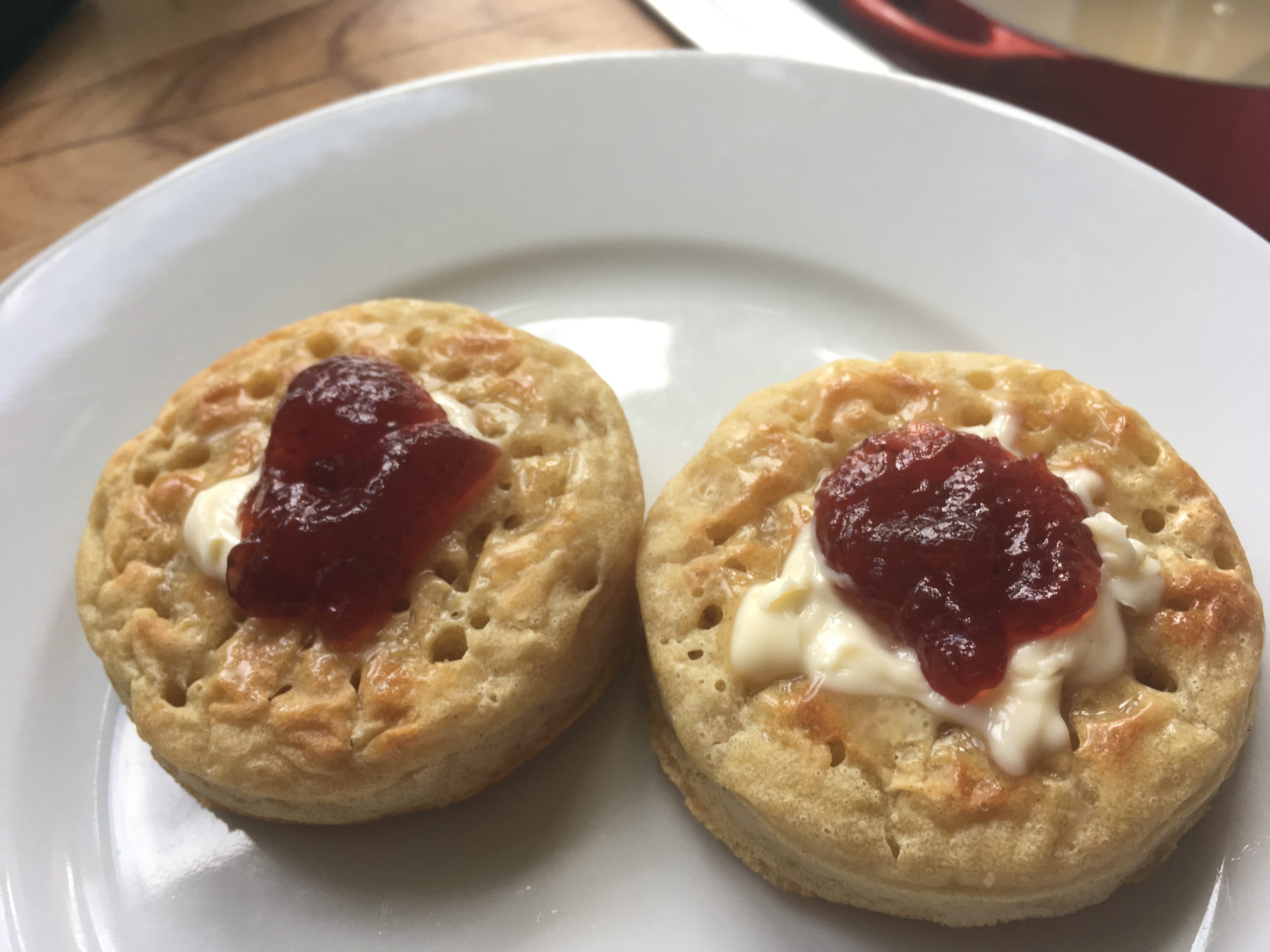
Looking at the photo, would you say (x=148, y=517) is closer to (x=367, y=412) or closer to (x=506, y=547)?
(x=367, y=412)

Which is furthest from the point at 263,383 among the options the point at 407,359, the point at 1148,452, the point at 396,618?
the point at 1148,452

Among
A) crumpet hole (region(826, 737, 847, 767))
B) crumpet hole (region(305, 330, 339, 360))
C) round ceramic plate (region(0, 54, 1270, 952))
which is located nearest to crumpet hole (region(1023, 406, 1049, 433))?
round ceramic plate (region(0, 54, 1270, 952))

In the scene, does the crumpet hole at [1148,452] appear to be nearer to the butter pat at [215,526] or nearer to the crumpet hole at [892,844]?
the crumpet hole at [892,844]

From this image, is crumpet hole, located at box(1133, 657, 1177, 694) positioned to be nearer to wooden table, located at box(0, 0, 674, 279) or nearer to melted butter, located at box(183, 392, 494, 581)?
melted butter, located at box(183, 392, 494, 581)

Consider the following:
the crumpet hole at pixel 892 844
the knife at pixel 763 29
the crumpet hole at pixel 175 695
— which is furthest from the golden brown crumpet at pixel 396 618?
the knife at pixel 763 29

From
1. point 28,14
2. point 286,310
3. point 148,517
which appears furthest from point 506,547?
point 28,14
